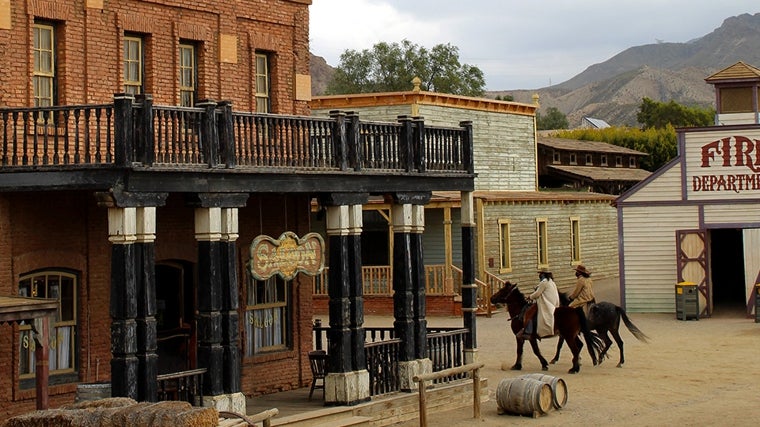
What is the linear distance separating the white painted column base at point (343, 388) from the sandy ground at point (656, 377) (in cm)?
115

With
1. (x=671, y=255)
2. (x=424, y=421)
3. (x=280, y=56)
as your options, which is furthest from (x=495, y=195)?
(x=424, y=421)

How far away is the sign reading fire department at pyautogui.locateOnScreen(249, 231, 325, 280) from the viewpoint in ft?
59.2

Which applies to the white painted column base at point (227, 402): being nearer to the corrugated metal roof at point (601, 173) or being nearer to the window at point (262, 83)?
the window at point (262, 83)

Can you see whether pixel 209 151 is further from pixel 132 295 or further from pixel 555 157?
pixel 555 157

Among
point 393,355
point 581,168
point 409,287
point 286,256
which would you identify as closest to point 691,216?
point 409,287

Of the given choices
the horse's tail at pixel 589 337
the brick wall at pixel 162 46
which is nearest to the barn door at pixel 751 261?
the horse's tail at pixel 589 337

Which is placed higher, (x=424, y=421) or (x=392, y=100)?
(x=392, y=100)

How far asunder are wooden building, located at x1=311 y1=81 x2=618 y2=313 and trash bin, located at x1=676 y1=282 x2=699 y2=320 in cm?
617

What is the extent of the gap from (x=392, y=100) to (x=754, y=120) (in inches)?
465

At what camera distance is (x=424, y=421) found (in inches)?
720

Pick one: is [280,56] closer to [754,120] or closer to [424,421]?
[424,421]

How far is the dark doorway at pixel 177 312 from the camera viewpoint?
2008cm

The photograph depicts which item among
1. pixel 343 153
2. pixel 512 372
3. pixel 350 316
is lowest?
pixel 512 372

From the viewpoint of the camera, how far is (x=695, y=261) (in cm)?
3591
